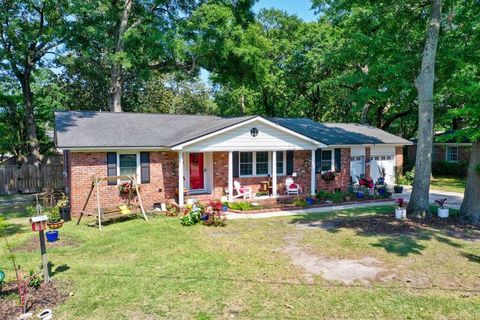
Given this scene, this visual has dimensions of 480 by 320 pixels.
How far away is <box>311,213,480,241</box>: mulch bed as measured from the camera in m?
11.2

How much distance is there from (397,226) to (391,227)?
32 cm

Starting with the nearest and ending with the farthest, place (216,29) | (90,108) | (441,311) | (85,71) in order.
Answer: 1. (441,311)
2. (216,29)
3. (85,71)
4. (90,108)

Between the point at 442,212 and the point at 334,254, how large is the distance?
692 cm

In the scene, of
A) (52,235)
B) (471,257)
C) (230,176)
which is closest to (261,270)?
(471,257)

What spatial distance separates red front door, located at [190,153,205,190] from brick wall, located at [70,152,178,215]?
1149 millimetres

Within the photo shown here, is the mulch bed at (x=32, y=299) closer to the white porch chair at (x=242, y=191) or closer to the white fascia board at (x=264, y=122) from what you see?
the white fascia board at (x=264, y=122)

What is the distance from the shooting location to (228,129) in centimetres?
1530

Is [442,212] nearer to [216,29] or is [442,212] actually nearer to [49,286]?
[49,286]

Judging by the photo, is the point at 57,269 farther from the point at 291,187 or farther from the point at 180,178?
the point at 291,187

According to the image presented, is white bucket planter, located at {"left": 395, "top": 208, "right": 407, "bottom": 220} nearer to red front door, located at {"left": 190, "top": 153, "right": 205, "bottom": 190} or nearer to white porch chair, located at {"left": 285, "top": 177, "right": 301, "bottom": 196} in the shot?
white porch chair, located at {"left": 285, "top": 177, "right": 301, "bottom": 196}

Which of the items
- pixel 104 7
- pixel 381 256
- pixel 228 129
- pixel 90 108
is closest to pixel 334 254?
pixel 381 256

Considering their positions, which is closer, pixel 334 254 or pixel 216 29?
pixel 334 254

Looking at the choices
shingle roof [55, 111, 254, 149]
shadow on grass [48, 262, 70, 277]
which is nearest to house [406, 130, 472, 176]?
shingle roof [55, 111, 254, 149]

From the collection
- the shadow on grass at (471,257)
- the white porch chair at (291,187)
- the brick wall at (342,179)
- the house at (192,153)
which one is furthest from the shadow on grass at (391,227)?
the brick wall at (342,179)
